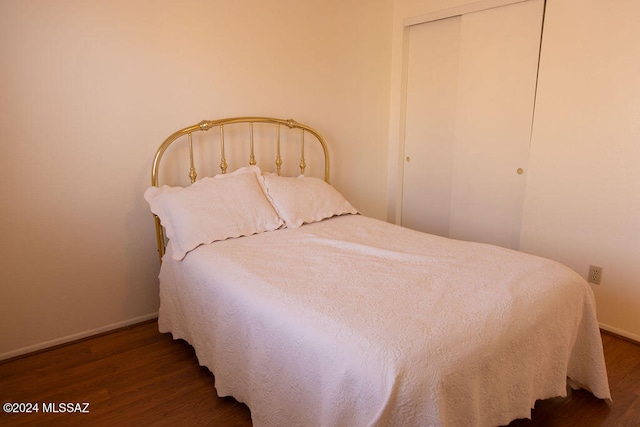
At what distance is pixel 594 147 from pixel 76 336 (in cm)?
316

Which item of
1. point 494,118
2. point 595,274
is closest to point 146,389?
point 595,274

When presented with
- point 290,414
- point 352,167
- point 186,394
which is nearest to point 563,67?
point 352,167

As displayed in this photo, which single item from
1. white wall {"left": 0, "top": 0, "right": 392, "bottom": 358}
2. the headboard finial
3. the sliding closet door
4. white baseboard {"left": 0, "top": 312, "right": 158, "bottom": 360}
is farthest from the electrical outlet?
white baseboard {"left": 0, "top": 312, "right": 158, "bottom": 360}

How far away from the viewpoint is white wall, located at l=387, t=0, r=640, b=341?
2201mm

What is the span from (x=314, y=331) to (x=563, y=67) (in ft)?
7.35

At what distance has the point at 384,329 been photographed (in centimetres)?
121

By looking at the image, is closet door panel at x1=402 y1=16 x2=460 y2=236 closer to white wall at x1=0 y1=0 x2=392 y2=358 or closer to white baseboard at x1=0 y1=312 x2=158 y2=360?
white wall at x1=0 y1=0 x2=392 y2=358

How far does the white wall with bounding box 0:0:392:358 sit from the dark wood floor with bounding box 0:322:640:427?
225 mm

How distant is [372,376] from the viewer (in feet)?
3.56

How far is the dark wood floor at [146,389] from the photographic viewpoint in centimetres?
167

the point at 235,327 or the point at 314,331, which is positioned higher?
the point at 314,331

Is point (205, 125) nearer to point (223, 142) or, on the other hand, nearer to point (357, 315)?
point (223, 142)

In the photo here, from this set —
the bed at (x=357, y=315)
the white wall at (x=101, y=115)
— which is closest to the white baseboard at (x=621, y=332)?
the bed at (x=357, y=315)

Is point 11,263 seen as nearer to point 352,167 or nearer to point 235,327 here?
point 235,327
